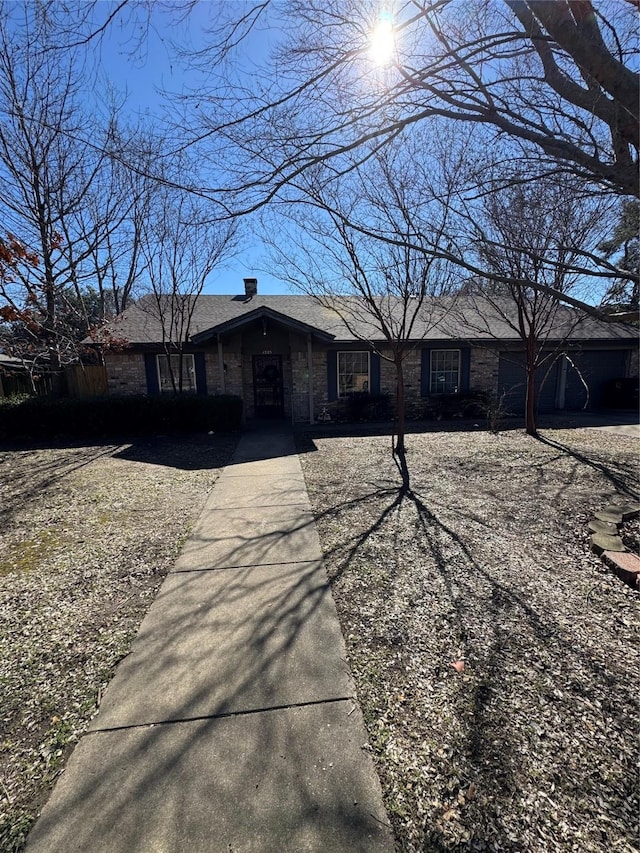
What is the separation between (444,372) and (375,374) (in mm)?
2407

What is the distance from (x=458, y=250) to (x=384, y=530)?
427 centimetres

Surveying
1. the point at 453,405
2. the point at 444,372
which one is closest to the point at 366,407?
the point at 453,405

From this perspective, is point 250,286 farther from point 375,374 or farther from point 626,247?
point 626,247

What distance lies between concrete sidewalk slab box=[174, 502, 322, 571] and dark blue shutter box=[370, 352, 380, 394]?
26.9 feet

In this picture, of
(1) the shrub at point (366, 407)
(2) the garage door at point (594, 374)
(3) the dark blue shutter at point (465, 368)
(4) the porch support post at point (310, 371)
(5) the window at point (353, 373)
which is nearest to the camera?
(4) the porch support post at point (310, 371)

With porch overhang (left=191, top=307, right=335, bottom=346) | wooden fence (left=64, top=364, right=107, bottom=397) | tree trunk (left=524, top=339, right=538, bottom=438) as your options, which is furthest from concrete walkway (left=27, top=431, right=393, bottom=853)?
wooden fence (left=64, top=364, right=107, bottom=397)

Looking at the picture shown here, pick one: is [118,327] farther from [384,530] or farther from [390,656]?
[390,656]

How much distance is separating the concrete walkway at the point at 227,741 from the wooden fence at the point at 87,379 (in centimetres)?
1072

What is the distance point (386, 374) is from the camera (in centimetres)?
1273

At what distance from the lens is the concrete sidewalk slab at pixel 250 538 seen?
12.1ft

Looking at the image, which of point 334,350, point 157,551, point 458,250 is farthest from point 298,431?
point 157,551

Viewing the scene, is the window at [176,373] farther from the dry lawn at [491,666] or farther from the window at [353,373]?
the dry lawn at [491,666]

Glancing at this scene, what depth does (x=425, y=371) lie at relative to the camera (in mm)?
12859

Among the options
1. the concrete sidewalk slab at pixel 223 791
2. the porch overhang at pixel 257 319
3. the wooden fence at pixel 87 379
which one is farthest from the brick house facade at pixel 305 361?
the concrete sidewalk slab at pixel 223 791
